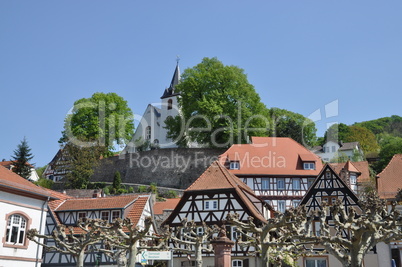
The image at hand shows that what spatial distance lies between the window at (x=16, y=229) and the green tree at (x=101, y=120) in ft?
138

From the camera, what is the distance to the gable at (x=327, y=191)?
1431 inches

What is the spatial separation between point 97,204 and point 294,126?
44540 millimetres

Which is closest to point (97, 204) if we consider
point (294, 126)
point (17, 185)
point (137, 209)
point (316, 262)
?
point (137, 209)

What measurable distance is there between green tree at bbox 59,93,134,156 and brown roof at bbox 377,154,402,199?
39.2 meters

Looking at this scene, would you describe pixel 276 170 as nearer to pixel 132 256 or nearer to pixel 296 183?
pixel 296 183

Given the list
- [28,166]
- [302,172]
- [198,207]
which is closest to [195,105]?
[302,172]

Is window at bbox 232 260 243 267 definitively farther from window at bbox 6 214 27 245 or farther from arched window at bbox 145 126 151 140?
arched window at bbox 145 126 151 140

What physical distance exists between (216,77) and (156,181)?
47.5 feet

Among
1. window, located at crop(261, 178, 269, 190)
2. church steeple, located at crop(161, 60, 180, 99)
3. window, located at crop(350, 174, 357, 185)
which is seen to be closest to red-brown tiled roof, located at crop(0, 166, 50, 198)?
→ window, located at crop(261, 178, 269, 190)

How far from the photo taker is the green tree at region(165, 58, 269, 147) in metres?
56.2

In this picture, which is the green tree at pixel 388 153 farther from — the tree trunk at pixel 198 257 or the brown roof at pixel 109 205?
the tree trunk at pixel 198 257

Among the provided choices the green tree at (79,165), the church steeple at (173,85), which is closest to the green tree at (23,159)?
the green tree at (79,165)

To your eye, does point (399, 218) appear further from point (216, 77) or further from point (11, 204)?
point (216, 77)

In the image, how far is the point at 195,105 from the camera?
57656 mm
